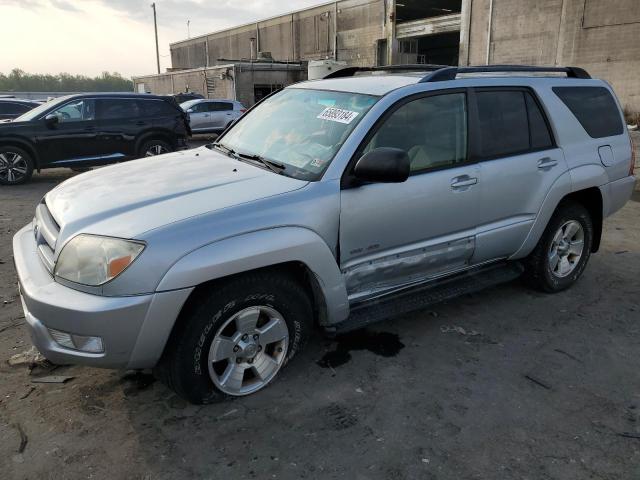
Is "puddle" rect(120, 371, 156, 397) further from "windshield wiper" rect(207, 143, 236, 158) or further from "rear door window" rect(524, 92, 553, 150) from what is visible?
"rear door window" rect(524, 92, 553, 150)

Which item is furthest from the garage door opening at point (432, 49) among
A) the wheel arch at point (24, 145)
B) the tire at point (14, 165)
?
the tire at point (14, 165)

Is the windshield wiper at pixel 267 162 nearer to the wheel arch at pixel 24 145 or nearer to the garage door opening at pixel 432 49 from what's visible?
the wheel arch at pixel 24 145

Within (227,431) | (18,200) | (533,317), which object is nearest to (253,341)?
(227,431)

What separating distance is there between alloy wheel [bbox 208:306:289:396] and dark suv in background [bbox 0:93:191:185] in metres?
8.55

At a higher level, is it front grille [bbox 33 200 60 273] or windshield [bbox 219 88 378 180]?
windshield [bbox 219 88 378 180]

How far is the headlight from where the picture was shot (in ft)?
7.99

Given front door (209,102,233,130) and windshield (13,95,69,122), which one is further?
front door (209,102,233,130)

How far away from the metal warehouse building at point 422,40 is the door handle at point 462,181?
18.2 m

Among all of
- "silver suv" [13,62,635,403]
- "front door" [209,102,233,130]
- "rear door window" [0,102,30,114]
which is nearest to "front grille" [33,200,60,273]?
"silver suv" [13,62,635,403]

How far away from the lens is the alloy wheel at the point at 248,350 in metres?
2.79

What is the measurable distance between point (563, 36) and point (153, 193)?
2138 cm

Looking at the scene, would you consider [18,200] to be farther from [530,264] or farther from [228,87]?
[228,87]

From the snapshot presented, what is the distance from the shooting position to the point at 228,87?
31.1 m

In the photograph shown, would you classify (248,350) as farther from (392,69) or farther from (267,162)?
(392,69)
